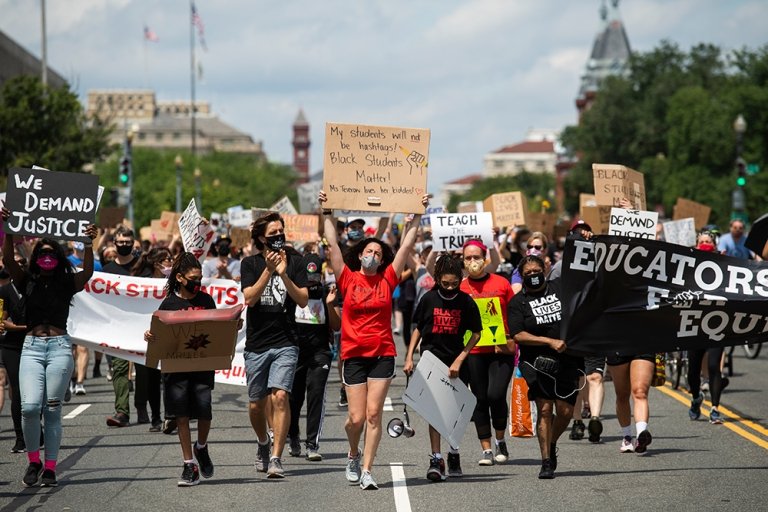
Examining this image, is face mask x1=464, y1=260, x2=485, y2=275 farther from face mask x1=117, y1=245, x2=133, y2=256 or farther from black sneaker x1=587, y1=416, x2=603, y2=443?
face mask x1=117, y1=245, x2=133, y2=256

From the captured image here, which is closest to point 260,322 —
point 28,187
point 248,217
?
point 28,187

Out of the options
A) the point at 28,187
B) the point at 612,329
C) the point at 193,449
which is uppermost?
the point at 28,187

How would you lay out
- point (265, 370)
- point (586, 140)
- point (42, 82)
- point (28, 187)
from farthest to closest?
point (586, 140) < point (42, 82) < point (28, 187) < point (265, 370)

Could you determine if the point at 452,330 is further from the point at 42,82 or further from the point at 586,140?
the point at 586,140

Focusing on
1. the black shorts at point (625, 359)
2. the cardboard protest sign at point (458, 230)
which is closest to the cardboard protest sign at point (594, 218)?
the cardboard protest sign at point (458, 230)

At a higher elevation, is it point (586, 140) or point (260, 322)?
point (586, 140)

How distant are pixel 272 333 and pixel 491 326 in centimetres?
189

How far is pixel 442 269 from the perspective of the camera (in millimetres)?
11609

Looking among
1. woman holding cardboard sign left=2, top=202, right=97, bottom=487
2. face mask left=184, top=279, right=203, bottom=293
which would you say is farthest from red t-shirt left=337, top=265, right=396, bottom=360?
woman holding cardboard sign left=2, top=202, right=97, bottom=487

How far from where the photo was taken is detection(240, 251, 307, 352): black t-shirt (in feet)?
37.7

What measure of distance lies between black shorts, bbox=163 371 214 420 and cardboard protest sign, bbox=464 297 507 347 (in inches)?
91.5

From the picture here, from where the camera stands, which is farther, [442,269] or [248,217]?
[248,217]

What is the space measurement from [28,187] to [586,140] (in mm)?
93673

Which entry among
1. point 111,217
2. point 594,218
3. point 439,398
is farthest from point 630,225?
point 111,217
